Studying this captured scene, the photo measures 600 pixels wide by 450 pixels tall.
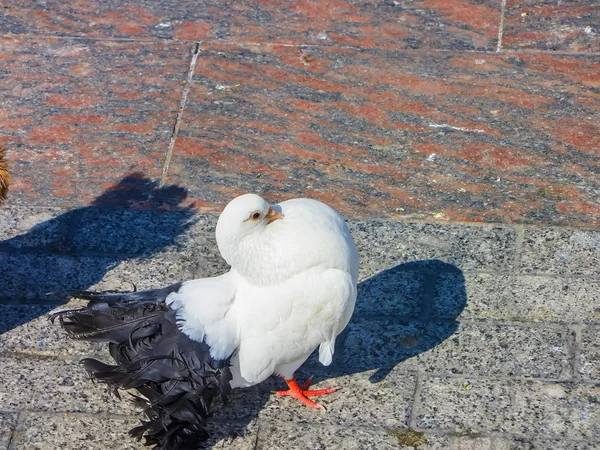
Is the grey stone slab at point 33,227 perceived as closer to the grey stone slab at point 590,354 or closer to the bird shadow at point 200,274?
the bird shadow at point 200,274

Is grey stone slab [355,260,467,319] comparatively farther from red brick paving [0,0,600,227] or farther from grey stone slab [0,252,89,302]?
grey stone slab [0,252,89,302]

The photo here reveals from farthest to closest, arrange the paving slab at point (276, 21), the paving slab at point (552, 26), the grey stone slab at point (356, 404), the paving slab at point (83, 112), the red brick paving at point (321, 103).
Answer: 1. the paving slab at point (276, 21)
2. the paving slab at point (552, 26)
3. the paving slab at point (83, 112)
4. the red brick paving at point (321, 103)
5. the grey stone slab at point (356, 404)

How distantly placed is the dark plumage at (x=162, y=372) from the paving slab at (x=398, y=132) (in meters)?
1.78

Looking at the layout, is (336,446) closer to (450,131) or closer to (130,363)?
(130,363)

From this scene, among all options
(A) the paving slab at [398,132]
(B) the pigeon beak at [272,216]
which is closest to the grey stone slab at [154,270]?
(A) the paving slab at [398,132]

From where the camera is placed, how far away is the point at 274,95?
738 cm

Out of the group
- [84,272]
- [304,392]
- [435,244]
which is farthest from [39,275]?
[435,244]

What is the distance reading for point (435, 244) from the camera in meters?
6.01

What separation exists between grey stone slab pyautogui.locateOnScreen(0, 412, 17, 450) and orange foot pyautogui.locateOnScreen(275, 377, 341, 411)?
1.41m

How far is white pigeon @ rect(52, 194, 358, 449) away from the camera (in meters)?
4.64

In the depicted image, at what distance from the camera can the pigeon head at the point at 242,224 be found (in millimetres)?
4617

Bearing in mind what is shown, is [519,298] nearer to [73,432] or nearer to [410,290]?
[410,290]

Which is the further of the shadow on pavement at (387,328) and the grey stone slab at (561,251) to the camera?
the grey stone slab at (561,251)

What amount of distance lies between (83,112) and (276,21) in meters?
1.99
